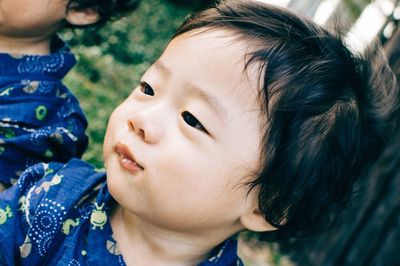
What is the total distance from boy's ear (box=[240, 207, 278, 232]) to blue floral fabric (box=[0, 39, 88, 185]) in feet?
2.71

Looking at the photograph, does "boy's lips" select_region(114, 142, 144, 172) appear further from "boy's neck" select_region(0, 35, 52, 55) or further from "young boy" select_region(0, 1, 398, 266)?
"boy's neck" select_region(0, 35, 52, 55)

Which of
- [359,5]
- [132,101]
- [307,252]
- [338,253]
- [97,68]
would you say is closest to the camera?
[132,101]

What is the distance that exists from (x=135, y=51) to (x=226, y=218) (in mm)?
3743

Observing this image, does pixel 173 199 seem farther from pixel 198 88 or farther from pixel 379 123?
pixel 379 123

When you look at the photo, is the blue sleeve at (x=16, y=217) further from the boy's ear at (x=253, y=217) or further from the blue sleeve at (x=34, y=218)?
the boy's ear at (x=253, y=217)

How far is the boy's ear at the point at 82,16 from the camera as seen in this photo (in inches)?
81.4

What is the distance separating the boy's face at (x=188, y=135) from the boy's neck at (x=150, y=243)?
0.16m

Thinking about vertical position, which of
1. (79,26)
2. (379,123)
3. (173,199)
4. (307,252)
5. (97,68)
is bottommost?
(97,68)

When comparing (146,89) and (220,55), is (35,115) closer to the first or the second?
(146,89)

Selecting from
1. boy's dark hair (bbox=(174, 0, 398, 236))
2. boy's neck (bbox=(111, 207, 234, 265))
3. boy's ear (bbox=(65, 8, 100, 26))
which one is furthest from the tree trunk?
boy's ear (bbox=(65, 8, 100, 26))

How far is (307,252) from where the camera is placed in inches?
132

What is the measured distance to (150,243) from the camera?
5.29 feet

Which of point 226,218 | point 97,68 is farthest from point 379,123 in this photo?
point 97,68

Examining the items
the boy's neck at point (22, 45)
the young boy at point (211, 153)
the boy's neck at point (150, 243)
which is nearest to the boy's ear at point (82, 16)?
the boy's neck at point (22, 45)
